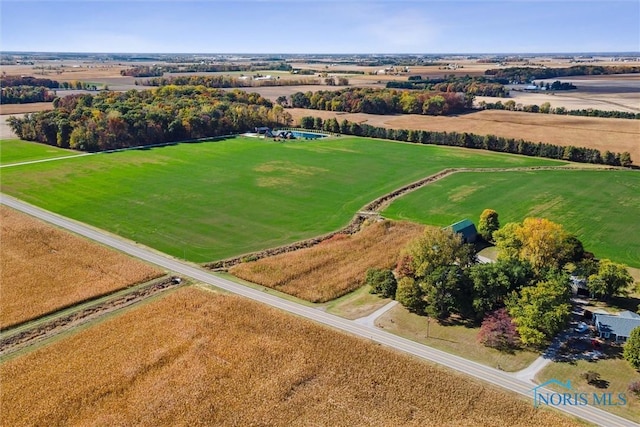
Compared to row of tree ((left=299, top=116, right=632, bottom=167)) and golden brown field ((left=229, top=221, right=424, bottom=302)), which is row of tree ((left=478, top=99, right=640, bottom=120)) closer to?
row of tree ((left=299, top=116, right=632, bottom=167))

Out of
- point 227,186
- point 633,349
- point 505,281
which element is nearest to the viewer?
point 633,349

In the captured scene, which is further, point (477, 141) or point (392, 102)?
point (392, 102)

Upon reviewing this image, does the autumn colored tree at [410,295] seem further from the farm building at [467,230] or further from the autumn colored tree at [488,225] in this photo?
the autumn colored tree at [488,225]

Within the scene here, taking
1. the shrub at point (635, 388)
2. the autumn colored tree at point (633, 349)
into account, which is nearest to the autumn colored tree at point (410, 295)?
the autumn colored tree at point (633, 349)

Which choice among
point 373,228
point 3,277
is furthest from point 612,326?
point 3,277

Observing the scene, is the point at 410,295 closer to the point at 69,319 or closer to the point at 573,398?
the point at 573,398

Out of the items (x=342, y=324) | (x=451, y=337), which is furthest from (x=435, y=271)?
(x=342, y=324)

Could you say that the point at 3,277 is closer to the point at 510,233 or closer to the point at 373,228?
the point at 373,228

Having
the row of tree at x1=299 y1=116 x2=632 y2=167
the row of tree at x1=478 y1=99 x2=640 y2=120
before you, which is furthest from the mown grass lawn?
the row of tree at x1=478 y1=99 x2=640 y2=120

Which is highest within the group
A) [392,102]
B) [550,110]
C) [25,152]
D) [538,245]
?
[392,102]
